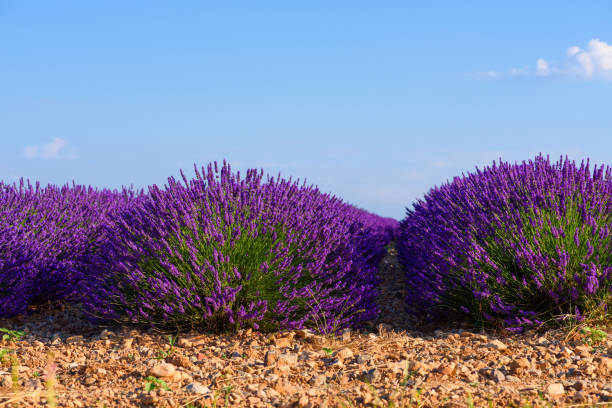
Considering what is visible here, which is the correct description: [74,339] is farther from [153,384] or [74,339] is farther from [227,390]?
[227,390]

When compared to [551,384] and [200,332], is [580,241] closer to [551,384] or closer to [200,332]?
[551,384]

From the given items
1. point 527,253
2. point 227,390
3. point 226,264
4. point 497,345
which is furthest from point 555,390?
point 226,264

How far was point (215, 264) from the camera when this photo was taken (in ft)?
13.3

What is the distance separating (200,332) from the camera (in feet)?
13.5

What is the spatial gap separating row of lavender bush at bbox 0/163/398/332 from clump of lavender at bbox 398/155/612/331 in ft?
2.38

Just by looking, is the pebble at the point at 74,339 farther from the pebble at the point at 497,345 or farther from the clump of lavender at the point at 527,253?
the pebble at the point at 497,345

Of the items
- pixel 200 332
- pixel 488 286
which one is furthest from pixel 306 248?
pixel 488 286

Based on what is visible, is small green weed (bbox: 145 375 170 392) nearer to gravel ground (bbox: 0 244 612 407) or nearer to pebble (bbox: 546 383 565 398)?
gravel ground (bbox: 0 244 612 407)

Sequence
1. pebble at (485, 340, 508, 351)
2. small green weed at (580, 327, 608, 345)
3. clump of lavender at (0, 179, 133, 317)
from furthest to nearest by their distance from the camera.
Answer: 1. clump of lavender at (0, 179, 133, 317)
2. small green weed at (580, 327, 608, 345)
3. pebble at (485, 340, 508, 351)

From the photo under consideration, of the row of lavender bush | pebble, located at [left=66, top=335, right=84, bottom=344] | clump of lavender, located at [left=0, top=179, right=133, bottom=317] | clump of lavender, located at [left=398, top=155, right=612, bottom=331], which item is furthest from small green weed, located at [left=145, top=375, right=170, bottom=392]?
clump of lavender, located at [left=398, top=155, right=612, bottom=331]

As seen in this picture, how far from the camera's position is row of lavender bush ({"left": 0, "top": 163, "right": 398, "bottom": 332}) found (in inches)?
158

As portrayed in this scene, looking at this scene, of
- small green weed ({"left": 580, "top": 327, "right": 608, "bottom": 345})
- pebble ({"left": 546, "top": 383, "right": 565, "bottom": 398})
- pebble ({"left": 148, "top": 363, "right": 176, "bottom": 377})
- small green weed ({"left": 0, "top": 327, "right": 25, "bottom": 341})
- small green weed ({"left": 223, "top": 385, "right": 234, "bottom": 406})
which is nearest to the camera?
small green weed ({"left": 223, "top": 385, "right": 234, "bottom": 406})

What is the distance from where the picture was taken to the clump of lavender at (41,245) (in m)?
4.99

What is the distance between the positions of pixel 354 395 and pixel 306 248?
1.91 m
